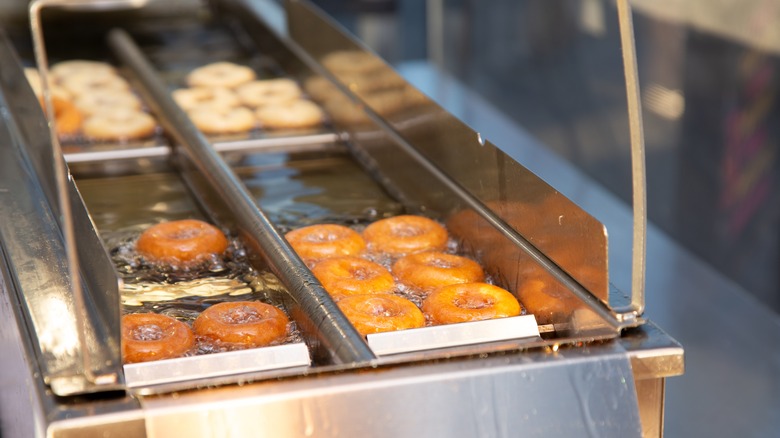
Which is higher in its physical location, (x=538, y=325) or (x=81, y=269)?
(x=81, y=269)

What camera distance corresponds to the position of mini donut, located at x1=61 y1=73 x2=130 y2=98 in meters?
3.04

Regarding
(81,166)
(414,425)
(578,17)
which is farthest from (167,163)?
(578,17)

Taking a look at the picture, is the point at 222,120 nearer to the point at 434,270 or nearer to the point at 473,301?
the point at 434,270

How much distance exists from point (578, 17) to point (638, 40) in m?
0.49

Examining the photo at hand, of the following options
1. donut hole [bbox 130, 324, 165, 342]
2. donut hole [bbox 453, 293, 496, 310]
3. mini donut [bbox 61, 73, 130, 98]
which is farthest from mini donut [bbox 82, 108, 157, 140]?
donut hole [bbox 453, 293, 496, 310]

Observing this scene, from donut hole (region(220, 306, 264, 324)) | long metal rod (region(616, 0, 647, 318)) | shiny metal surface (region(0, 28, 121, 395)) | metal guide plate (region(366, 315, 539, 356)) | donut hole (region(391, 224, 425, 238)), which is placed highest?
long metal rod (region(616, 0, 647, 318))

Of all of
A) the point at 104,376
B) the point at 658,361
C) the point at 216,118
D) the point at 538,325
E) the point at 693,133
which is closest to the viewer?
the point at 104,376

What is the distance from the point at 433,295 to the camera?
1758 millimetres

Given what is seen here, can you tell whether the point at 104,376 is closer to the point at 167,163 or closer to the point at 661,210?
the point at 167,163

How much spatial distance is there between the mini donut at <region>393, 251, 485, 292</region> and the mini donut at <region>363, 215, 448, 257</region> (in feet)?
0.23

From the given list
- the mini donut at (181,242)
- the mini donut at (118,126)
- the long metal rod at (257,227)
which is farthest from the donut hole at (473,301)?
the mini donut at (118,126)

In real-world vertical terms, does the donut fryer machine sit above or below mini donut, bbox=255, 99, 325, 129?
above

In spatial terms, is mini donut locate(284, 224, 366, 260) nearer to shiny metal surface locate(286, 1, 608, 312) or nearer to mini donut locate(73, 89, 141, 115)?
shiny metal surface locate(286, 1, 608, 312)

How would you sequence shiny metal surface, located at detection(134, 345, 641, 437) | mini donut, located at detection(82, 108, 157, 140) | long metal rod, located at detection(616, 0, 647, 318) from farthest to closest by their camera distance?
mini donut, located at detection(82, 108, 157, 140), long metal rod, located at detection(616, 0, 647, 318), shiny metal surface, located at detection(134, 345, 641, 437)
